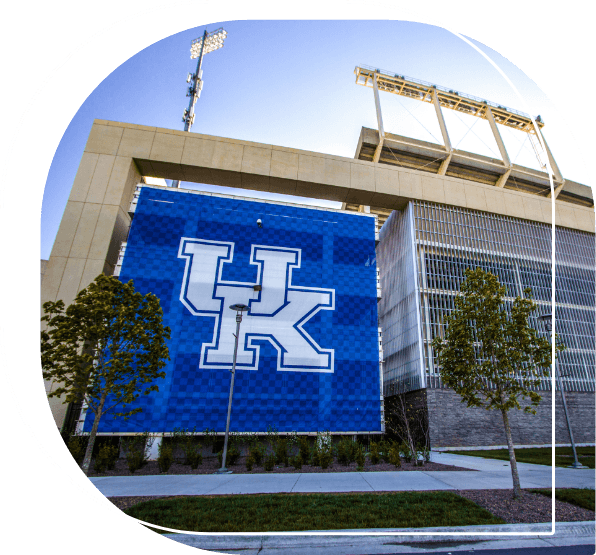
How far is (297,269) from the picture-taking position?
18.9 meters

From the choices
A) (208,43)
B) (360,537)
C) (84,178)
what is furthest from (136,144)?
(360,537)

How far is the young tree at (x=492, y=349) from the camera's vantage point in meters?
7.58

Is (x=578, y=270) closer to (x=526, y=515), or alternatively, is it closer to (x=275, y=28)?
(x=526, y=515)

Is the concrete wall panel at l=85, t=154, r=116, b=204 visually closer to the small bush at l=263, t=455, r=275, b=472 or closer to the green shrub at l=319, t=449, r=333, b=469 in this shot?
the small bush at l=263, t=455, r=275, b=472

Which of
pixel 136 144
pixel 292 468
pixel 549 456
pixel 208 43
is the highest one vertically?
pixel 136 144

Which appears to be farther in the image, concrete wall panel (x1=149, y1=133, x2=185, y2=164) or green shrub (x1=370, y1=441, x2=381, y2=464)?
concrete wall panel (x1=149, y1=133, x2=185, y2=164)

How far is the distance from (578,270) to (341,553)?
8850 mm

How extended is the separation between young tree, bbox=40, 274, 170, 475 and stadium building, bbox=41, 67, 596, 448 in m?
6.48

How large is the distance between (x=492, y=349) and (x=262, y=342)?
37.3 ft

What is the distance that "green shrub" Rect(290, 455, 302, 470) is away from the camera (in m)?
11.7

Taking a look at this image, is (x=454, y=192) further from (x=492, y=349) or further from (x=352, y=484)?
(x=352, y=484)

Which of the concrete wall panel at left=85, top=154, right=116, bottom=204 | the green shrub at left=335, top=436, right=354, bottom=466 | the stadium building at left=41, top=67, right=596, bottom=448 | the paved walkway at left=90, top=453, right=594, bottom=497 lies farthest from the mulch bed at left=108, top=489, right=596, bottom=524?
the concrete wall panel at left=85, top=154, right=116, bottom=204

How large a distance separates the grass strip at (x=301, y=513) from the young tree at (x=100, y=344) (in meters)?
3.12

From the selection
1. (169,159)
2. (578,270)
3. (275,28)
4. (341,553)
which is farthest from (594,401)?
(169,159)
